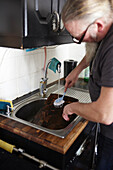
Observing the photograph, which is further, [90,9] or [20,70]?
[20,70]

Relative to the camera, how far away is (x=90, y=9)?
685 millimetres

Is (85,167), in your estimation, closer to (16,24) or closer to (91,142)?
(91,142)

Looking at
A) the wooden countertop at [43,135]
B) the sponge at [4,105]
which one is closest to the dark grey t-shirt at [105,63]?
the wooden countertop at [43,135]

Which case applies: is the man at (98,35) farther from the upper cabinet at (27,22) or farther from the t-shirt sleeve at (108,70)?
the upper cabinet at (27,22)

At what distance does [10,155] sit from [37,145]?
152 millimetres

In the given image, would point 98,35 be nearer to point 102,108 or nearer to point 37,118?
point 102,108

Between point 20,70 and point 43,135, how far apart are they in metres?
0.62

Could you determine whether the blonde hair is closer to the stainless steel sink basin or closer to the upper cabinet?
the upper cabinet

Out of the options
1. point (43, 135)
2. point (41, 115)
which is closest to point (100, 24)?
point (43, 135)

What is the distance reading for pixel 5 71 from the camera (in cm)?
121

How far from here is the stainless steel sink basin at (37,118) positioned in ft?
3.39

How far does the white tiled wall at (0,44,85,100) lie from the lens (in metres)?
1.20

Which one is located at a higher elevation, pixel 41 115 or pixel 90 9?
pixel 90 9

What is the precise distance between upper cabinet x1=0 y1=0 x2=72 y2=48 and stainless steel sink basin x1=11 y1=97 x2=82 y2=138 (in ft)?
1.54
